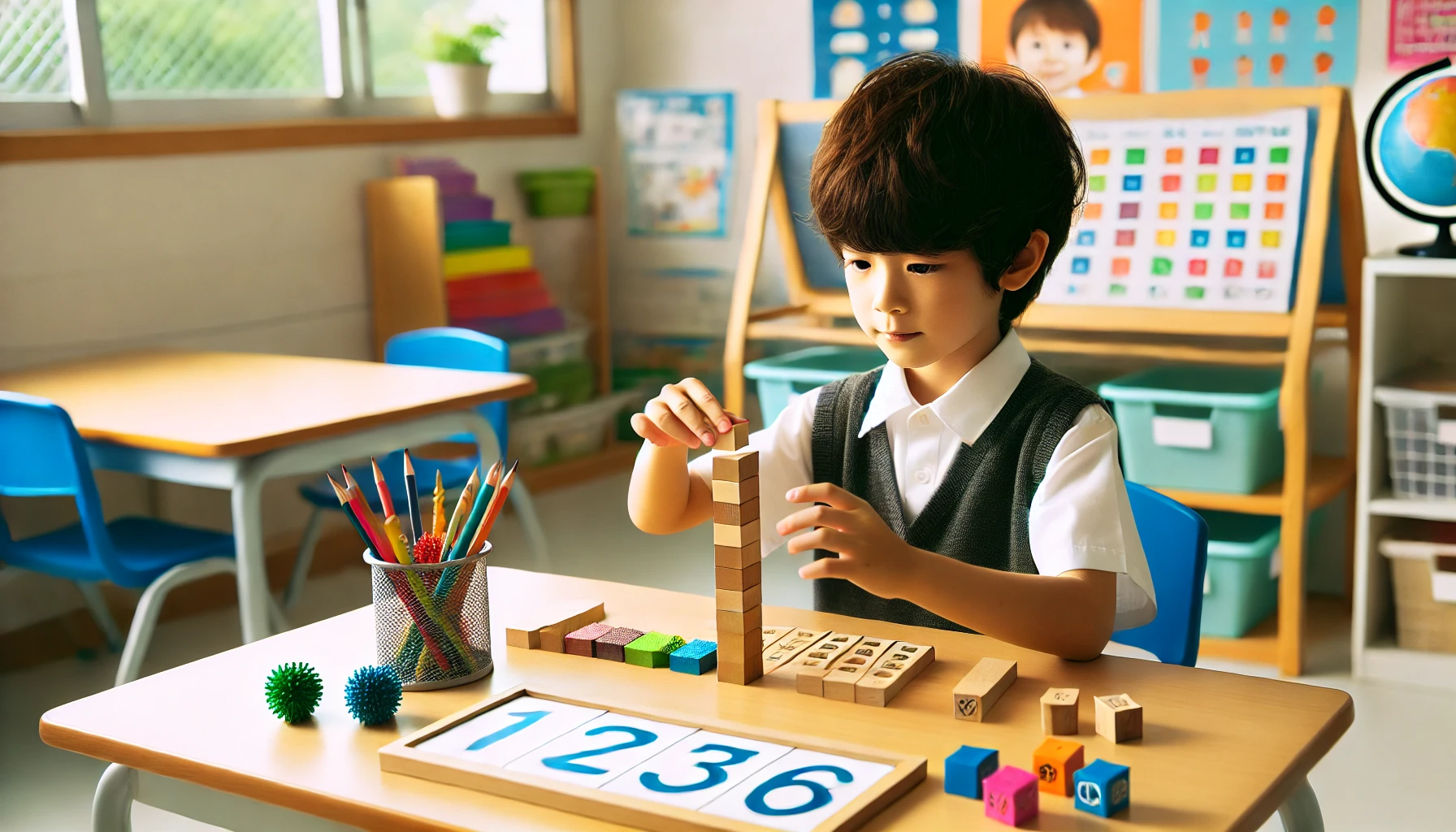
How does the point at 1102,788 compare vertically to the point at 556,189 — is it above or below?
below

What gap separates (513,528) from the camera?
13.1 ft

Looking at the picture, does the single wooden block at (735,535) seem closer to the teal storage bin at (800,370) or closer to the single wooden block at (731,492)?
the single wooden block at (731,492)

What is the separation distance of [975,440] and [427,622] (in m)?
0.52

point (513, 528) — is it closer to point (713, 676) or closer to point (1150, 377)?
point (1150, 377)

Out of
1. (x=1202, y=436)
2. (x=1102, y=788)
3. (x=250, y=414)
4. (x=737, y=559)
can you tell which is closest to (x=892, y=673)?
(x=737, y=559)

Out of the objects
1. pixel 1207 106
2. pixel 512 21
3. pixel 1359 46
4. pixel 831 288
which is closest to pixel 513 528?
pixel 831 288

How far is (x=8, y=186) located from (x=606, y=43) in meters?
2.07

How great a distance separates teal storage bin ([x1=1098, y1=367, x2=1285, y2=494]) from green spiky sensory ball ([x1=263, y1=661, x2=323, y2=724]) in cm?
215

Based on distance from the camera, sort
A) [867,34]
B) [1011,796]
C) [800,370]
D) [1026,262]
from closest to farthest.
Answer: [1011,796] < [1026,262] < [800,370] < [867,34]

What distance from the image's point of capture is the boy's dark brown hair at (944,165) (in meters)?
1.16

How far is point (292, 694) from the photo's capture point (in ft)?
3.19

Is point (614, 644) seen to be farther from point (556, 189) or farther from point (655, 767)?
point (556, 189)

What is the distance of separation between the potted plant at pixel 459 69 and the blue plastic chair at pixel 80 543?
1830 millimetres

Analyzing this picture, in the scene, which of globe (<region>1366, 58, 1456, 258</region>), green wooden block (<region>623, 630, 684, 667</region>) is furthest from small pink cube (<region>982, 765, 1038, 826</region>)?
globe (<region>1366, 58, 1456, 258</region>)
